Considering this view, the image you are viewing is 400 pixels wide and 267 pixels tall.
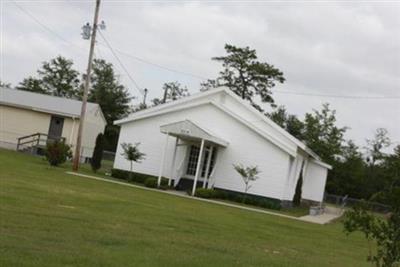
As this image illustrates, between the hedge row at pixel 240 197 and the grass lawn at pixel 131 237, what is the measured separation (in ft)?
34.1

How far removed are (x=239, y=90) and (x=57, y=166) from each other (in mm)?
32403

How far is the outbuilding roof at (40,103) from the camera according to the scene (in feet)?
143

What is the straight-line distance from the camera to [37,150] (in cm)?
4178

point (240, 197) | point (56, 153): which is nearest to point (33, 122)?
point (56, 153)

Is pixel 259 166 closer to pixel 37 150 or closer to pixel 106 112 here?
pixel 37 150

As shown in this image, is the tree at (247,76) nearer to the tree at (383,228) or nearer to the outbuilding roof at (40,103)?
the outbuilding roof at (40,103)

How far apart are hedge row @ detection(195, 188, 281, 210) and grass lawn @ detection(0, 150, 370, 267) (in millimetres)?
10382

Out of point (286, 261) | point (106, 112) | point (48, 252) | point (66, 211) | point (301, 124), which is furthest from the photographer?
point (106, 112)

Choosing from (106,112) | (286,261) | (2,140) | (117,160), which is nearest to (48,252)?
(286,261)

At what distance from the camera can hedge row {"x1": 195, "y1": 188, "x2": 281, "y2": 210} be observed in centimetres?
2906

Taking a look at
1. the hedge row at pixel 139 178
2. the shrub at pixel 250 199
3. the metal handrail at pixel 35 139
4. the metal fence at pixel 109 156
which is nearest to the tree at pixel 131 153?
the hedge row at pixel 139 178

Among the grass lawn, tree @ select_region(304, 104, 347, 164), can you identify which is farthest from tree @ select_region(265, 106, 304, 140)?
the grass lawn

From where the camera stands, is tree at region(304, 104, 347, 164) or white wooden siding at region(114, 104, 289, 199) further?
tree at region(304, 104, 347, 164)

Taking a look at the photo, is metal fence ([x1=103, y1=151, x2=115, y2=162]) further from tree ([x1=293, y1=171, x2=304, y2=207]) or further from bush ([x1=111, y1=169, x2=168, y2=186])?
tree ([x1=293, y1=171, x2=304, y2=207])
